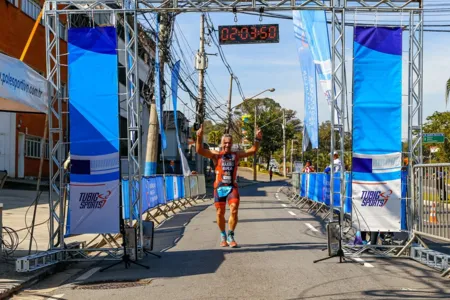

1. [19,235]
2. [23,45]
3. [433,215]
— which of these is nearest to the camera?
[433,215]

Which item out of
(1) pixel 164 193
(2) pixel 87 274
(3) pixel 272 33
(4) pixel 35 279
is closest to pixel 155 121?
(1) pixel 164 193

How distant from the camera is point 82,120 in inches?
354

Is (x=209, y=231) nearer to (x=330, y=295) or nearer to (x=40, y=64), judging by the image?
(x=330, y=295)

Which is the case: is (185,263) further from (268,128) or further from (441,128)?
(268,128)

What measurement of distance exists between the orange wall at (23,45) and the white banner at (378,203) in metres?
17.8

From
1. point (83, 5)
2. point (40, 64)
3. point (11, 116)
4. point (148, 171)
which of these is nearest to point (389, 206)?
point (83, 5)

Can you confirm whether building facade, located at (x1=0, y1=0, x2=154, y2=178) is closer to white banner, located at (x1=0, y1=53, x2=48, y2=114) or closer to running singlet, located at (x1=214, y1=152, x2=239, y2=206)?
running singlet, located at (x1=214, y1=152, x2=239, y2=206)

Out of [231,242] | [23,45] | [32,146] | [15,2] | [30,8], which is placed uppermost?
[30,8]

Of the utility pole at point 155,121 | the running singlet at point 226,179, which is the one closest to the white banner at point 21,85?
the running singlet at point 226,179

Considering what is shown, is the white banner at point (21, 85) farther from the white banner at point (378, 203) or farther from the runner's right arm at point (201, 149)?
the white banner at point (378, 203)

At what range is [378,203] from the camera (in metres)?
9.62

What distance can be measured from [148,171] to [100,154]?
43.1ft

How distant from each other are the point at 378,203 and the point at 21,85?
6.11m

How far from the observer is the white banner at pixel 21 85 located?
763 centimetres
